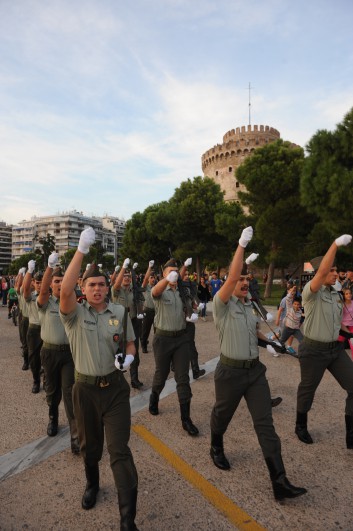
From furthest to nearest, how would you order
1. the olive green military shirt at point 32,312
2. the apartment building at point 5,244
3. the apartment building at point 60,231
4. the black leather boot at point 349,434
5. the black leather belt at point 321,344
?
the apartment building at point 5,244 < the apartment building at point 60,231 < the olive green military shirt at point 32,312 < the black leather belt at point 321,344 < the black leather boot at point 349,434

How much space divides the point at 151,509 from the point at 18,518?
3.55 feet

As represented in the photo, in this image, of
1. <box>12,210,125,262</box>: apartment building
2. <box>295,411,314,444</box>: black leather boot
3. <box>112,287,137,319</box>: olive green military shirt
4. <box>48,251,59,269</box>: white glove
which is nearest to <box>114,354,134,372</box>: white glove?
<box>48,251,59,269</box>: white glove

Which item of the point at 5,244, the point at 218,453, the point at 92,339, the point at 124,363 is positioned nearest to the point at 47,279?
the point at 92,339

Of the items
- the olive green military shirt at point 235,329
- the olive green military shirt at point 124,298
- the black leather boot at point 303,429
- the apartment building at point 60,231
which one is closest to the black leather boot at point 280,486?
the olive green military shirt at point 235,329

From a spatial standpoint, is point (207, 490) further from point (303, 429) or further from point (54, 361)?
point (54, 361)

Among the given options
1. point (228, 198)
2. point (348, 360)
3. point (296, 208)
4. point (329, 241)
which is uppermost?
point (228, 198)

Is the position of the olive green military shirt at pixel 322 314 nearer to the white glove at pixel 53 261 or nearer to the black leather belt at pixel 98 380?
the black leather belt at pixel 98 380

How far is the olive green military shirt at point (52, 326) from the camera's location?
4.28 meters

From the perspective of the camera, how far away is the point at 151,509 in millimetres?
2885

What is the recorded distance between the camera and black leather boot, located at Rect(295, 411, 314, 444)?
13.2 feet

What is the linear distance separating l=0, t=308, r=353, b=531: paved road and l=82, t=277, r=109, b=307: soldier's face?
1755 mm

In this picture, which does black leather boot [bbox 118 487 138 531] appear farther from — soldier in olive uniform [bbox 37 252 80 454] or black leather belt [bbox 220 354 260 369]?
soldier in olive uniform [bbox 37 252 80 454]

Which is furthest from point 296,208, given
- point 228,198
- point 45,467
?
point 228,198

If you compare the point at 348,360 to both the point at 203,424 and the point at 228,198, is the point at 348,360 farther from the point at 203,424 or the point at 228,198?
the point at 228,198
